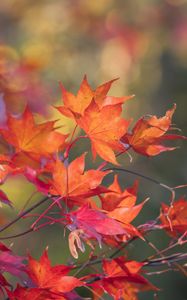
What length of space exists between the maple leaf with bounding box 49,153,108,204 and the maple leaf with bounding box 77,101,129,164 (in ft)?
0.12

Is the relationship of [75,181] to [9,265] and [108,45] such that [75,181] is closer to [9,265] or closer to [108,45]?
[9,265]

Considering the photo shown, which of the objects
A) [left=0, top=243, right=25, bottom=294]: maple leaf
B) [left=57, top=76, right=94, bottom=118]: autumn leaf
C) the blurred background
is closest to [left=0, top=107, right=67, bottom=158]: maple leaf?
[left=57, top=76, right=94, bottom=118]: autumn leaf

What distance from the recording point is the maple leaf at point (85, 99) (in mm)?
839

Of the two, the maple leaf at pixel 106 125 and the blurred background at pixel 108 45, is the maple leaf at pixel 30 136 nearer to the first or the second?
the maple leaf at pixel 106 125

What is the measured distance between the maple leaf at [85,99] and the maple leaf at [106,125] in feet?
0.04

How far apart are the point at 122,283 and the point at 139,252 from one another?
5.41 ft

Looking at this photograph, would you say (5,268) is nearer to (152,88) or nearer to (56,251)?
(56,251)

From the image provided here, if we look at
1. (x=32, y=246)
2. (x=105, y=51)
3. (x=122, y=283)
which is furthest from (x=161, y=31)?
(x=122, y=283)

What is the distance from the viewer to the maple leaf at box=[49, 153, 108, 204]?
0.83 metres

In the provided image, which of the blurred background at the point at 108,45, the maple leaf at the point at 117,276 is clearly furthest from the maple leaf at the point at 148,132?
the blurred background at the point at 108,45

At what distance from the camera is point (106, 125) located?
850 millimetres

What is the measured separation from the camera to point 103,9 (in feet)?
18.5

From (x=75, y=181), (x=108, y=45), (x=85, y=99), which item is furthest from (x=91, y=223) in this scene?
(x=108, y=45)

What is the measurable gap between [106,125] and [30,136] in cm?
11
